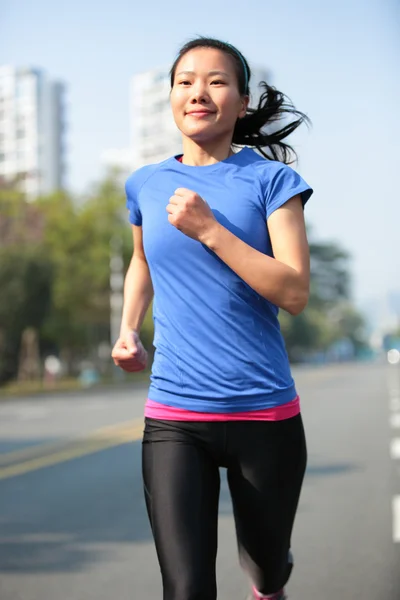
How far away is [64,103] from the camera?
160125mm

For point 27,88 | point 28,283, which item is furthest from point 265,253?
point 27,88

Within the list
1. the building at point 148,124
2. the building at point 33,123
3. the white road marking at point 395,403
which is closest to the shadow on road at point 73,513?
the white road marking at point 395,403

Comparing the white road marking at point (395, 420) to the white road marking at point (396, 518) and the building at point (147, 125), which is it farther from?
the building at point (147, 125)

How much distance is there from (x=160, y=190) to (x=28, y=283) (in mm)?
32578

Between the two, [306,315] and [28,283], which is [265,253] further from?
[306,315]

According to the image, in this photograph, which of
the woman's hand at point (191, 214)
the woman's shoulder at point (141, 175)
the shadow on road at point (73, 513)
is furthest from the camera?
the shadow on road at point (73, 513)

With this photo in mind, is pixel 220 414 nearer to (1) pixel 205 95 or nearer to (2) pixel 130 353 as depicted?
(2) pixel 130 353

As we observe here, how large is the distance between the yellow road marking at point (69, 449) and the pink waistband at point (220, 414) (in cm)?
605

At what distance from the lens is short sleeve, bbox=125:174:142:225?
9.47ft

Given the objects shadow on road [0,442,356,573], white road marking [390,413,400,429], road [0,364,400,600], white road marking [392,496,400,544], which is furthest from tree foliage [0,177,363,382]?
white road marking [392,496,400,544]

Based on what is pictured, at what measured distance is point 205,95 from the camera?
2.72 meters

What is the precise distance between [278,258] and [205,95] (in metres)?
0.46

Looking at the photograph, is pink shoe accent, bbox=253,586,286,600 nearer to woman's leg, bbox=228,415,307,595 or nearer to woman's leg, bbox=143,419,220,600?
woman's leg, bbox=228,415,307,595

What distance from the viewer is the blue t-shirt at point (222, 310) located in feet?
8.64
